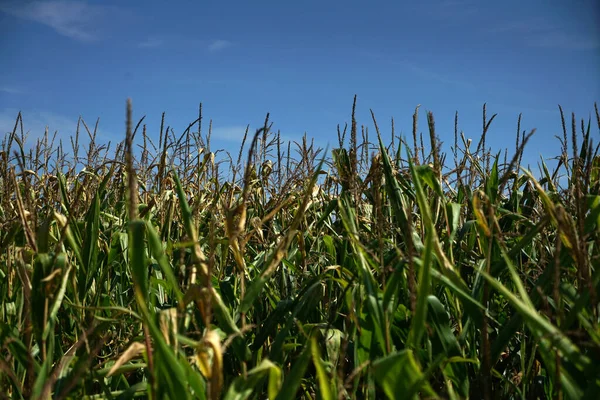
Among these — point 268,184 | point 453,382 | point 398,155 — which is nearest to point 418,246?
point 453,382

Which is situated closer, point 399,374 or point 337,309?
point 399,374

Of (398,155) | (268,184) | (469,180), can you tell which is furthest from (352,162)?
(268,184)

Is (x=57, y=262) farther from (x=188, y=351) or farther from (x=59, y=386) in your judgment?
(x=188, y=351)

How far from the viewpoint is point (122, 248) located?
2031 mm

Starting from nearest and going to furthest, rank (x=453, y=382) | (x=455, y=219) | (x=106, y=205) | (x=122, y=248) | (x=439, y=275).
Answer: (x=439, y=275), (x=453, y=382), (x=455, y=219), (x=122, y=248), (x=106, y=205)

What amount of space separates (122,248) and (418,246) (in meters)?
1.14

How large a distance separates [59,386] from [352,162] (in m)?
0.99

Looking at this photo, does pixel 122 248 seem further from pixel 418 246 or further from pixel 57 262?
pixel 418 246

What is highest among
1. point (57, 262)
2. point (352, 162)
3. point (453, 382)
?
point (352, 162)

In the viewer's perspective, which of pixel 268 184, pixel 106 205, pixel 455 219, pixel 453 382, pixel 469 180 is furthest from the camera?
pixel 268 184

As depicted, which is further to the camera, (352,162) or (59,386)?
(352,162)

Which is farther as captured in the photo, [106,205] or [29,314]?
[106,205]

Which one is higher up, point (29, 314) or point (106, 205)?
point (106, 205)

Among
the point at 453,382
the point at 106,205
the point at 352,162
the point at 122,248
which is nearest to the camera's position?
the point at 453,382
